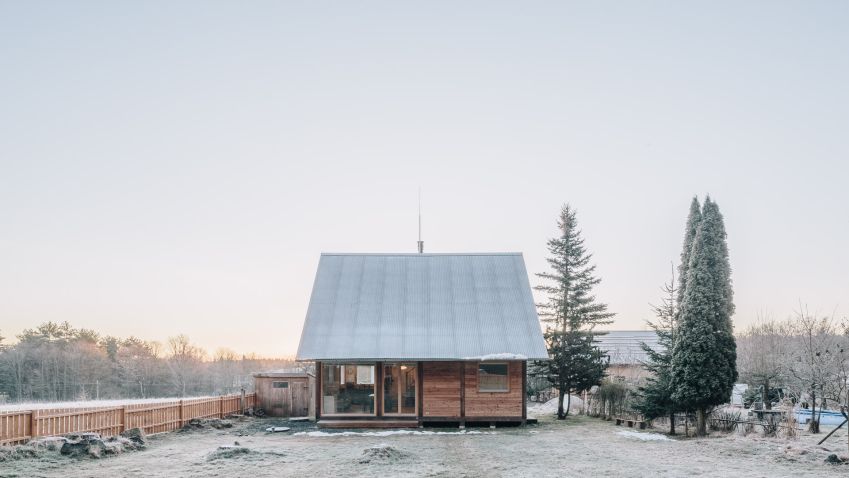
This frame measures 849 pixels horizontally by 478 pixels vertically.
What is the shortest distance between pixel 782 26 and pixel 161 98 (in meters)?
20.9

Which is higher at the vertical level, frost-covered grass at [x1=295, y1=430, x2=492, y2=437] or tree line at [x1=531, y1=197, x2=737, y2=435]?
tree line at [x1=531, y1=197, x2=737, y2=435]

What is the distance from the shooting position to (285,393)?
87.4ft

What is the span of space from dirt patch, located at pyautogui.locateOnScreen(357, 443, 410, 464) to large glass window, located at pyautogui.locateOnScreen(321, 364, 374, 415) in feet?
24.2

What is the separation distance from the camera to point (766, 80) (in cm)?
2027

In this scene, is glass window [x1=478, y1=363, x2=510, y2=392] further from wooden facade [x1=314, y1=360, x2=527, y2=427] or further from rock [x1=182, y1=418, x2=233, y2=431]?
rock [x1=182, y1=418, x2=233, y2=431]

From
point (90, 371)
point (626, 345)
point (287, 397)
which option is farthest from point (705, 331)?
point (90, 371)

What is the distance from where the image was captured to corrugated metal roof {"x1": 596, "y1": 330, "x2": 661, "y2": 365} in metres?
49.7

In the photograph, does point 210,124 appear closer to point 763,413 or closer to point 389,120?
point 389,120

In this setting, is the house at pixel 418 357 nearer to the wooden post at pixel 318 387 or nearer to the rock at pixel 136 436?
the wooden post at pixel 318 387

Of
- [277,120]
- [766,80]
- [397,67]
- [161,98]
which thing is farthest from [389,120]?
[766,80]

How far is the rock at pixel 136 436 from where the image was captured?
17.2 metres

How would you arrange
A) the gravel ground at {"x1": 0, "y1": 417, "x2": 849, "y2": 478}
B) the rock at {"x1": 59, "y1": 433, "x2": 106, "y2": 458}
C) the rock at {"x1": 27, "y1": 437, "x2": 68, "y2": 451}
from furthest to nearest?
the rock at {"x1": 27, "y1": 437, "x2": 68, "y2": 451} → the rock at {"x1": 59, "y1": 433, "x2": 106, "y2": 458} → the gravel ground at {"x1": 0, "y1": 417, "x2": 849, "y2": 478}

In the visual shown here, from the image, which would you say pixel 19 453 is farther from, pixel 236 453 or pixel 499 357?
pixel 499 357

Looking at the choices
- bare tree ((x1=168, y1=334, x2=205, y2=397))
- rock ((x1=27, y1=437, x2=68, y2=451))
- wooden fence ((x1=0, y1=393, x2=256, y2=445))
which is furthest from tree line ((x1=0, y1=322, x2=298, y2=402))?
rock ((x1=27, y1=437, x2=68, y2=451))
